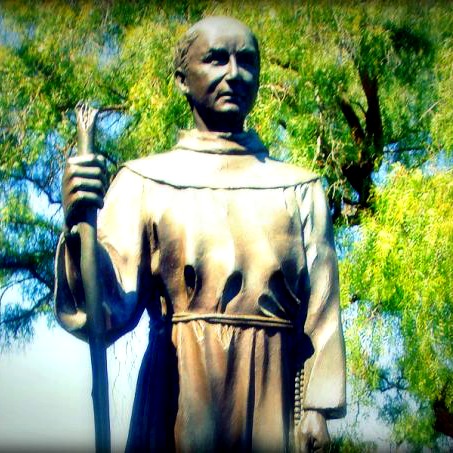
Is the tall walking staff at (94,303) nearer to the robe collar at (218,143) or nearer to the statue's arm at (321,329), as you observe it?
the robe collar at (218,143)

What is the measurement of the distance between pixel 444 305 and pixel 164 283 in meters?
7.15

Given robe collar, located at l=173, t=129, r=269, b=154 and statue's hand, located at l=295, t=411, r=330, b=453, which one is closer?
statue's hand, located at l=295, t=411, r=330, b=453

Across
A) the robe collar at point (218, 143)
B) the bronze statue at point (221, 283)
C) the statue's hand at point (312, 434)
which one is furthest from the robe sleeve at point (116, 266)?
the statue's hand at point (312, 434)

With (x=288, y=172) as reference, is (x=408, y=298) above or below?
below

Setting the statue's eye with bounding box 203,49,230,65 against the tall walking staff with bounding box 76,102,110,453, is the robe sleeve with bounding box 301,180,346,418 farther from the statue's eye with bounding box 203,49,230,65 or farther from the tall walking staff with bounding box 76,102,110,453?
the tall walking staff with bounding box 76,102,110,453

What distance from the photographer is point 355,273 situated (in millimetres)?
12672

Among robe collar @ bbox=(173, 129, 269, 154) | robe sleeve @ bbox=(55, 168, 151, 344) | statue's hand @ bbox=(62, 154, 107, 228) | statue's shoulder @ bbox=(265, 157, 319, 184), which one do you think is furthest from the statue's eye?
statue's hand @ bbox=(62, 154, 107, 228)

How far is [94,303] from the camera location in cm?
528

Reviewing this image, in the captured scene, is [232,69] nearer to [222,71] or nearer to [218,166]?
[222,71]

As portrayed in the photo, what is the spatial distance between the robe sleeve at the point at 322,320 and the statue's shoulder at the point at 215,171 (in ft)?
0.48

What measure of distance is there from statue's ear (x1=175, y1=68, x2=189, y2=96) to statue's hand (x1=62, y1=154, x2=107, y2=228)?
0.85 meters

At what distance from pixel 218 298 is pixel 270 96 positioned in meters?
8.06

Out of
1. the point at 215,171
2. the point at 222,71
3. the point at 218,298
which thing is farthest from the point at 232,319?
the point at 222,71

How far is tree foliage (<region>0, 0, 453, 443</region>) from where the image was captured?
1312 centimetres
